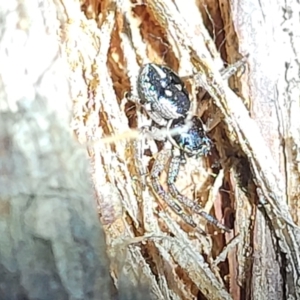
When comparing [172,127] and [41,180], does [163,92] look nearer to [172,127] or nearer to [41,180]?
[172,127]

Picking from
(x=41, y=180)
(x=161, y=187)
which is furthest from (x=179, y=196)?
(x=41, y=180)

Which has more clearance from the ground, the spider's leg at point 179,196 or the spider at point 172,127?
the spider at point 172,127

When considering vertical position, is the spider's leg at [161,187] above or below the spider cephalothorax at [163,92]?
below

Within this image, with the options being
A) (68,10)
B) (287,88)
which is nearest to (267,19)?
(287,88)
